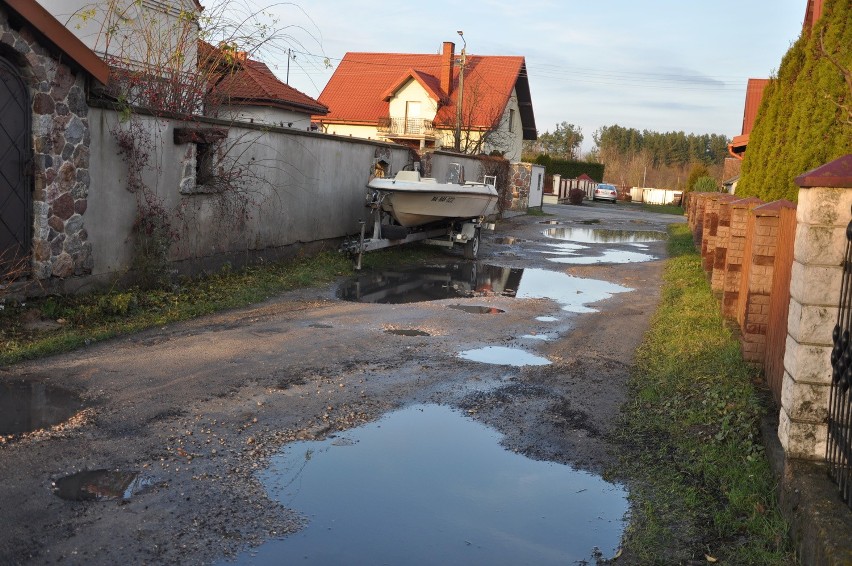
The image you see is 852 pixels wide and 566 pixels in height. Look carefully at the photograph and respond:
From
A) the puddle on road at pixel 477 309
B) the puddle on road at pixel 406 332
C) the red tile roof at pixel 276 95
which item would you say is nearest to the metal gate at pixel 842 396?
the puddle on road at pixel 406 332

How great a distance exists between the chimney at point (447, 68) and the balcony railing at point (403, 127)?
8.62 ft

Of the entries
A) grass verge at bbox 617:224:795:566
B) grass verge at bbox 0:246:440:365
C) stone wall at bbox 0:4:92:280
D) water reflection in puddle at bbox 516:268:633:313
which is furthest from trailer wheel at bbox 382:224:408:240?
grass verge at bbox 617:224:795:566

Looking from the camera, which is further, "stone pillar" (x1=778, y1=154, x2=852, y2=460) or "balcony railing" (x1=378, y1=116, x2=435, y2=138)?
"balcony railing" (x1=378, y1=116, x2=435, y2=138)

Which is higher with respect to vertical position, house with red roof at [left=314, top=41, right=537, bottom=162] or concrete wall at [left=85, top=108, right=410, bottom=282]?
house with red roof at [left=314, top=41, right=537, bottom=162]

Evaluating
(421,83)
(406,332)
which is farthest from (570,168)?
(406,332)

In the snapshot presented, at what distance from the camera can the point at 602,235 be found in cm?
2777

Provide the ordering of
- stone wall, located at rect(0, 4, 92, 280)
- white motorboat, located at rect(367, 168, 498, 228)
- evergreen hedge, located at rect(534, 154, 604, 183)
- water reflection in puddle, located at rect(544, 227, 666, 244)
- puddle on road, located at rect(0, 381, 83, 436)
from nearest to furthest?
puddle on road, located at rect(0, 381, 83, 436), stone wall, located at rect(0, 4, 92, 280), white motorboat, located at rect(367, 168, 498, 228), water reflection in puddle, located at rect(544, 227, 666, 244), evergreen hedge, located at rect(534, 154, 604, 183)

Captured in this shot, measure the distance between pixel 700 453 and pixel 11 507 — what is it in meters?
4.28

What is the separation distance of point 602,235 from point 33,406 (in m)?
23.3

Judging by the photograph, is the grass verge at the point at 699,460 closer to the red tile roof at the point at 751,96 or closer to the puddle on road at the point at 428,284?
the puddle on road at the point at 428,284

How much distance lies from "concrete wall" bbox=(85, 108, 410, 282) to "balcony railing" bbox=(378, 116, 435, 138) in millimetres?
27453

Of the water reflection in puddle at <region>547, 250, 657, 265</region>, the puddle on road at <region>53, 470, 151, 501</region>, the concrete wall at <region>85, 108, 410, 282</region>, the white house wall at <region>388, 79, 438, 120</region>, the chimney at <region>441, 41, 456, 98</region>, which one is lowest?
the puddle on road at <region>53, 470, 151, 501</region>

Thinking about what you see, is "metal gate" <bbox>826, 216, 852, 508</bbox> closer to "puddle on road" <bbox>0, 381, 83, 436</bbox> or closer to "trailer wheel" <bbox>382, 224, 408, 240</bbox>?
"puddle on road" <bbox>0, 381, 83, 436</bbox>

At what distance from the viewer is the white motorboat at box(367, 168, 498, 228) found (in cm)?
1658
